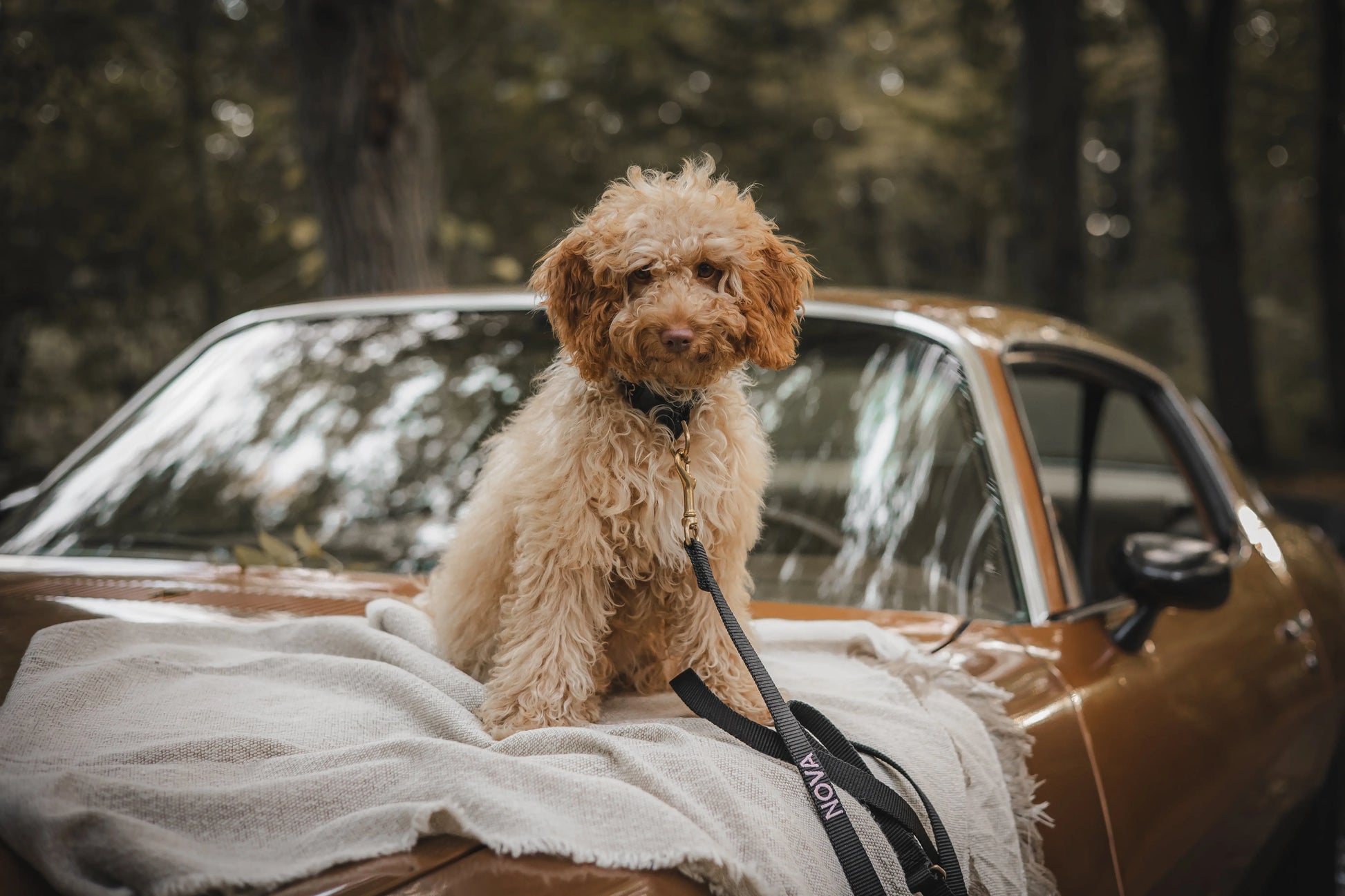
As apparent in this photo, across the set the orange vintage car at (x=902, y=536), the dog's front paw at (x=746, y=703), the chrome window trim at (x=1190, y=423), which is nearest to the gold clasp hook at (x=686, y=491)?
the dog's front paw at (x=746, y=703)

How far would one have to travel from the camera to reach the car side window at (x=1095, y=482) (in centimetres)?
372

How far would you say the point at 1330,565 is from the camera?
3.83 m

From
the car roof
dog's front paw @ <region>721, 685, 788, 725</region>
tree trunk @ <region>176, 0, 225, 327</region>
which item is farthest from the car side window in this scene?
tree trunk @ <region>176, 0, 225, 327</region>

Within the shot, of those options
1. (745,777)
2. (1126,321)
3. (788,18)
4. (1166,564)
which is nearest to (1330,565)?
(1166,564)

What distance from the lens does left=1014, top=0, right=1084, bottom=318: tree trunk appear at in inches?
358

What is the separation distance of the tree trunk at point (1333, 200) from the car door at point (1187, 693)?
12.7 meters

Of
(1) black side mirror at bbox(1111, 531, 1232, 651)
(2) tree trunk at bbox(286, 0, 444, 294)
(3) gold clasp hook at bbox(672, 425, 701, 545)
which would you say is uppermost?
(2) tree trunk at bbox(286, 0, 444, 294)

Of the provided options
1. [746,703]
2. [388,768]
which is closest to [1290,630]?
[746,703]

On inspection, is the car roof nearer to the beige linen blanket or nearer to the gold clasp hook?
the beige linen blanket

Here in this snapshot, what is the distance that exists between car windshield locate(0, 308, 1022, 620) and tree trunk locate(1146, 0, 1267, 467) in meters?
11.5

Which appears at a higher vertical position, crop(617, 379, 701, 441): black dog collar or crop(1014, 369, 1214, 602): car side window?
crop(617, 379, 701, 441): black dog collar

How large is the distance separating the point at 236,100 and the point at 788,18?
847cm

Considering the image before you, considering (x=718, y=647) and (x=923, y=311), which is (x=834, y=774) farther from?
(x=923, y=311)

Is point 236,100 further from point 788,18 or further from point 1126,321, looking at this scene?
point 1126,321
